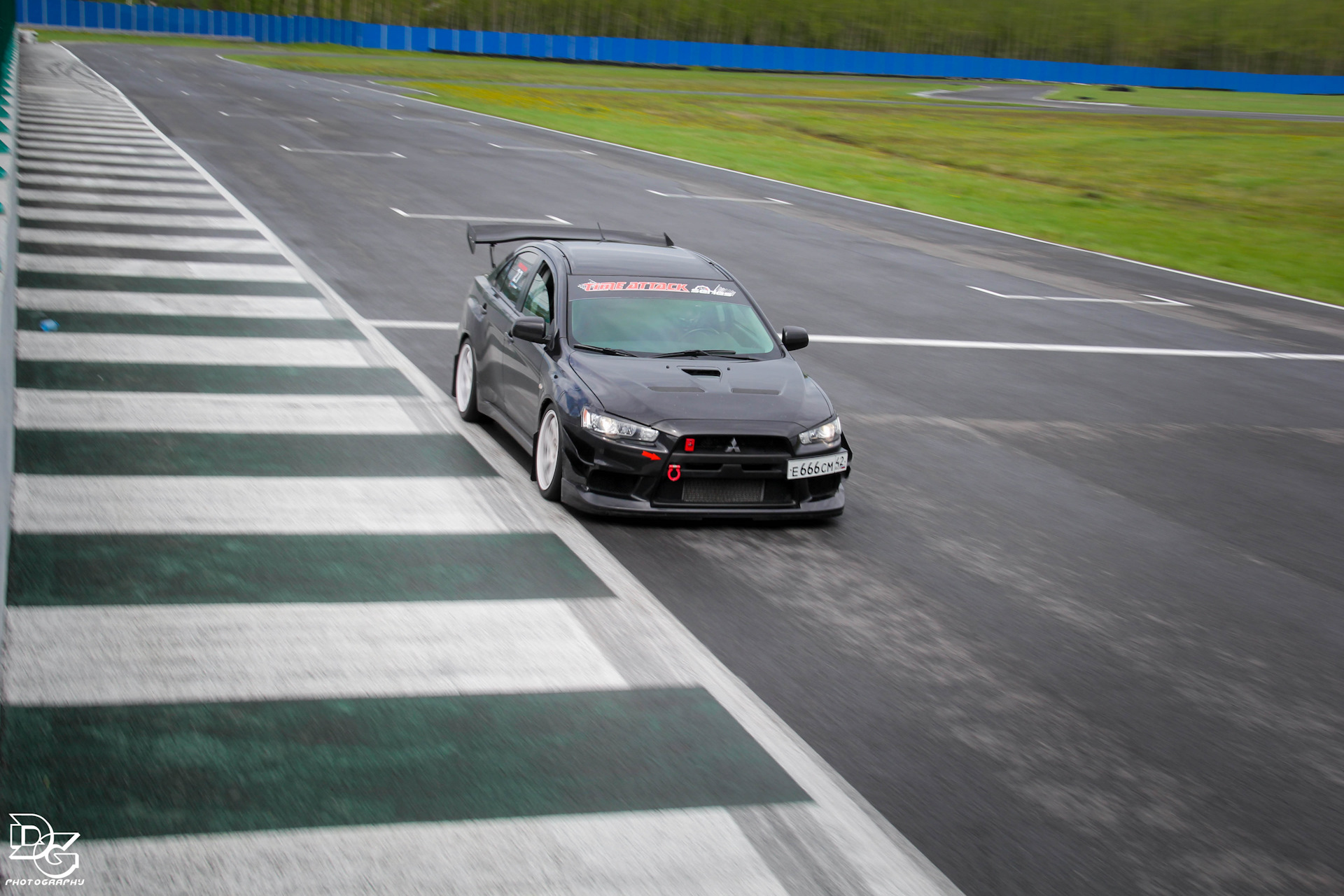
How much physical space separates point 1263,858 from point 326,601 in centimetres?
434

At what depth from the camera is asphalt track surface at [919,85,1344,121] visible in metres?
67.4

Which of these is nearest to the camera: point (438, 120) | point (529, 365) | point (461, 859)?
point (461, 859)

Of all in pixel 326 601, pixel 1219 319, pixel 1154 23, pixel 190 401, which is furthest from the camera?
pixel 1154 23

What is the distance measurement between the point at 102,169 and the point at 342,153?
27.1 ft

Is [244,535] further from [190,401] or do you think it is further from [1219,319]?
[1219,319]

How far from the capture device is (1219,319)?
1908cm

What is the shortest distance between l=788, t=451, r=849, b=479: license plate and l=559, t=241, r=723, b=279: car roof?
2.05m

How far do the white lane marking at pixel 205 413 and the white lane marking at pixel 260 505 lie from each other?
123 cm

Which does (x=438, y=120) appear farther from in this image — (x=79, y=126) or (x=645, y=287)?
(x=645, y=287)

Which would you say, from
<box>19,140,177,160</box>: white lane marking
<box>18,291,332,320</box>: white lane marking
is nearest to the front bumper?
<box>18,291,332,320</box>: white lane marking

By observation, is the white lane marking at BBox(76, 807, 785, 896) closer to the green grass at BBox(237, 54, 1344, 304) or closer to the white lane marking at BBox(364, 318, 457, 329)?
the white lane marking at BBox(364, 318, 457, 329)

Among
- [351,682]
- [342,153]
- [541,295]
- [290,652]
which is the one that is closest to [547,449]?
[541,295]

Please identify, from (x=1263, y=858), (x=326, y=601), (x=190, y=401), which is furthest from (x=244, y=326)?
(x=1263, y=858)

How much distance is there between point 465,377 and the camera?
10758 millimetres
